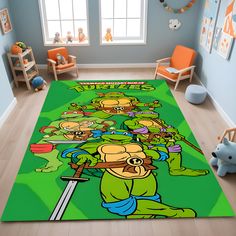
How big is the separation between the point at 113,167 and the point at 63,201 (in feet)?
2.23

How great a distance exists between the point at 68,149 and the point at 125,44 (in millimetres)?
3022

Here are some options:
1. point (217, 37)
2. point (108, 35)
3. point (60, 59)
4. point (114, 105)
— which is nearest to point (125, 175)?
point (114, 105)

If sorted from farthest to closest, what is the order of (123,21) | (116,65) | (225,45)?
(116,65) < (123,21) < (225,45)

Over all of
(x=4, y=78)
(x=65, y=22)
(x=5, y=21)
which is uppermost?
(x=5, y=21)

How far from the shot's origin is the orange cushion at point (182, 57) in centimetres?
482

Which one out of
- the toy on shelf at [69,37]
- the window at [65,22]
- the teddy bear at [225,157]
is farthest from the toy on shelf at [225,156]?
the toy on shelf at [69,37]

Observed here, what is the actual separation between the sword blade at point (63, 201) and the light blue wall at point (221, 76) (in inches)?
91.8

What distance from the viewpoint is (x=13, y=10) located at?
16.5 ft

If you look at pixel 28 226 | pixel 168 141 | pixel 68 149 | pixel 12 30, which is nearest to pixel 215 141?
pixel 168 141

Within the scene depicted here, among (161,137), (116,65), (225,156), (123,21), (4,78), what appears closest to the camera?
(225,156)

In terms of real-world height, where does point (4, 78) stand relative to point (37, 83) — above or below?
above

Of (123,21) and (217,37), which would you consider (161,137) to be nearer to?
(217,37)

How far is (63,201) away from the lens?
2.56 metres

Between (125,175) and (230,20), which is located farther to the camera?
(230,20)
